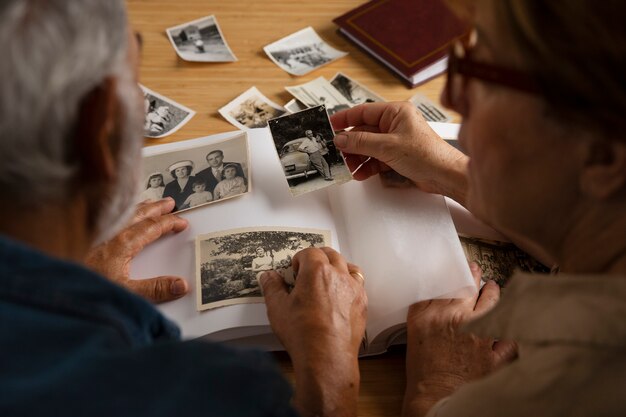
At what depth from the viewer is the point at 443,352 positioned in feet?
3.61

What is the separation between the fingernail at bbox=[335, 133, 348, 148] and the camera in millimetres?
1337

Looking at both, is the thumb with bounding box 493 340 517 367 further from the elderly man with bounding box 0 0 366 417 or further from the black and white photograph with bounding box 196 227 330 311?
the elderly man with bounding box 0 0 366 417

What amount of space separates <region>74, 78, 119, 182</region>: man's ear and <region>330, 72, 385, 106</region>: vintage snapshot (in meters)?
0.93

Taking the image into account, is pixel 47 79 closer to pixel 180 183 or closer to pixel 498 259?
pixel 180 183

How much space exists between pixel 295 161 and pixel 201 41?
546 millimetres

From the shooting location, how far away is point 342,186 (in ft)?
4.40

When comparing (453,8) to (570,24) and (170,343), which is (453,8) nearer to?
(570,24)

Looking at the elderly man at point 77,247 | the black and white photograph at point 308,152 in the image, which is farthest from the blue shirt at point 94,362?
the black and white photograph at point 308,152

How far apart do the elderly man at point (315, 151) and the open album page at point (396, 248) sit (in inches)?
1.9

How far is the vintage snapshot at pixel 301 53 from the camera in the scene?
5.41 ft

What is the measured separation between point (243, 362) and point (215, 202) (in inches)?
24.6

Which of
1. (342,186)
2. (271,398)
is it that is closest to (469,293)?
(342,186)

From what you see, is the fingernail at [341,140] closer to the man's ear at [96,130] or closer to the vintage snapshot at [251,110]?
the vintage snapshot at [251,110]

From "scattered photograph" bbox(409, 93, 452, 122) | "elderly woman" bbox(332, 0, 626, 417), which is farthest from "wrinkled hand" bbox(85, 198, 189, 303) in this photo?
"scattered photograph" bbox(409, 93, 452, 122)
